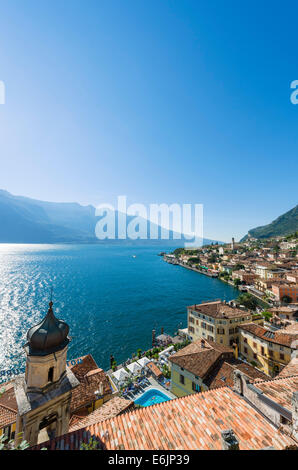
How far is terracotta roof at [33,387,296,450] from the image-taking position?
7215 mm

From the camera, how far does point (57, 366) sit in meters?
8.91

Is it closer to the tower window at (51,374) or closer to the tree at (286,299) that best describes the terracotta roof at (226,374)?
the tower window at (51,374)

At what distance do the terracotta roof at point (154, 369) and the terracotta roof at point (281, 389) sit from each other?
1979 centimetres

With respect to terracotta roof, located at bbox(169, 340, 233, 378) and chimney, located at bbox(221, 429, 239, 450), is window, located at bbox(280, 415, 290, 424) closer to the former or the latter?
chimney, located at bbox(221, 429, 239, 450)

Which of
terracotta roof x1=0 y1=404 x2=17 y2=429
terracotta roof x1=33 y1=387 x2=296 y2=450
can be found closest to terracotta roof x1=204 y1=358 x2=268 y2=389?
terracotta roof x1=33 y1=387 x2=296 y2=450

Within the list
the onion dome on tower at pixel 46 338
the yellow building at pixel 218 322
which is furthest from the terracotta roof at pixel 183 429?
the yellow building at pixel 218 322

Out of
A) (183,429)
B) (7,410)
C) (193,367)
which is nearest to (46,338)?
(183,429)

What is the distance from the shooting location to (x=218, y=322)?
33.1m

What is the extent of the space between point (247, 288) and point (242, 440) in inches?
3217

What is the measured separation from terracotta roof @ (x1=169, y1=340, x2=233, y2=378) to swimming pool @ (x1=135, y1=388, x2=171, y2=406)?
4.18 metres

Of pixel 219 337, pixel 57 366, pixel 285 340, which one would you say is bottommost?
pixel 219 337

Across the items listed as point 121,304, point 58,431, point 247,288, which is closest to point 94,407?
point 58,431

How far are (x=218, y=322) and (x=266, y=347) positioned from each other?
7.43 metres
